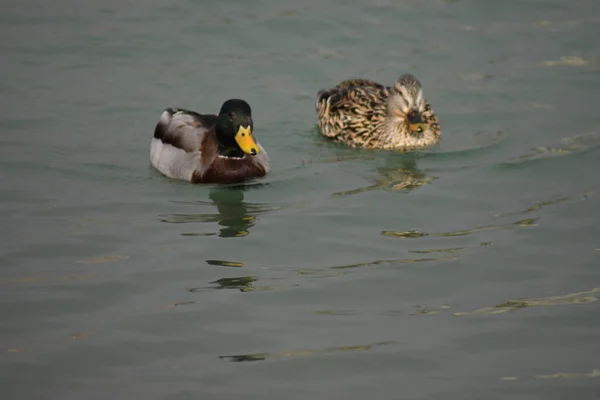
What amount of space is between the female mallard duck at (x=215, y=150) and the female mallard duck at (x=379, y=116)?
4.86 ft

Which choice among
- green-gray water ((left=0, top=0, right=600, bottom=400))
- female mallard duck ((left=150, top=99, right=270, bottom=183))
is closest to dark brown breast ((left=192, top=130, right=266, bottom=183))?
female mallard duck ((left=150, top=99, right=270, bottom=183))

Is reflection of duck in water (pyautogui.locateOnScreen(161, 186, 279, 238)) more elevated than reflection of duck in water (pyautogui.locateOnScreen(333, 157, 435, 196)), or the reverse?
reflection of duck in water (pyautogui.locateOnScreen(333, 157, 435, 196))

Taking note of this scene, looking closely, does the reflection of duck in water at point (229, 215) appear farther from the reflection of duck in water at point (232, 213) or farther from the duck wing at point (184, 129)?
the duck wing at point (184, 129)

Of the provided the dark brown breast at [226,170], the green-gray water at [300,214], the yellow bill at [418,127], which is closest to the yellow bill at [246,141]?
the dark brown breast at [226,170]

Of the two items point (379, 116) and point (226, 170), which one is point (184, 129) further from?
point (379, 116)

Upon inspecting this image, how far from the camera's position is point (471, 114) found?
49.4 feet

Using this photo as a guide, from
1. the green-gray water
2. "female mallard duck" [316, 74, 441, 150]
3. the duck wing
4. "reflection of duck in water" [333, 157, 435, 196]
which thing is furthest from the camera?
"female mallard duck" [316, 74, 441, 150]

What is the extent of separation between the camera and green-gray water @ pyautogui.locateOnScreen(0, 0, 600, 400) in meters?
7.87

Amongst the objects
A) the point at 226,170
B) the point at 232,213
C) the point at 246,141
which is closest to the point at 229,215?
the point at 232,213

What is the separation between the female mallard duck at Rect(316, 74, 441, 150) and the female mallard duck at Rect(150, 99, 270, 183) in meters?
1.48

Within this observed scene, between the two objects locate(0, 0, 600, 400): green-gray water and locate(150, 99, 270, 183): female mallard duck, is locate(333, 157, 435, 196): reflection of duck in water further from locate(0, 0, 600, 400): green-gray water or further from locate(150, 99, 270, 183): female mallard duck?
locate(150, 99, 270, 183): female mallard duck

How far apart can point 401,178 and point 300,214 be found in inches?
74.7

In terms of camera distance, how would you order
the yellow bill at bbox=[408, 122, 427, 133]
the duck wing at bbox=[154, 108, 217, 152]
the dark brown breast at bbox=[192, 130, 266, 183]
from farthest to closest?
the yellow bill at bbox=[408, 122, 427, 133], the duck wing at bbox=[154, 108, 217, 152], the dark brown breast at bbox=[192, 130, 266, 183]

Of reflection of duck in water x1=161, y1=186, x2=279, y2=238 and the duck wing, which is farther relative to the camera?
the duck wing
